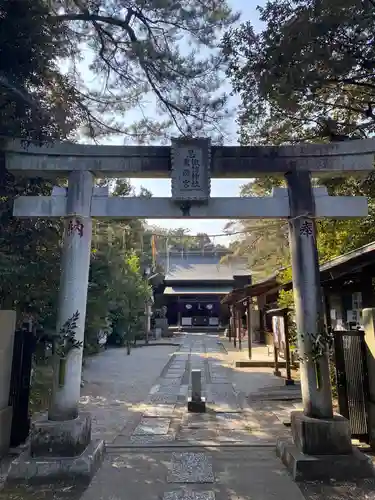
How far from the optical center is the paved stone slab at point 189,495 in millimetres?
3627

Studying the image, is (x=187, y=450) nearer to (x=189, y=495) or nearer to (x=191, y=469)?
(x=191, y=469)

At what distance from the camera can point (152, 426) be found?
6125mm

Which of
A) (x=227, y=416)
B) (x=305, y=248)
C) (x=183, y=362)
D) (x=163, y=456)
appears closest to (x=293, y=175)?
(x=305, y=248)

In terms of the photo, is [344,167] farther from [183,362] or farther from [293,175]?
[183,362]

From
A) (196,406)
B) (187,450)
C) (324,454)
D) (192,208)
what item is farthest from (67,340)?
(196,406)

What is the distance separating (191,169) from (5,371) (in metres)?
3.71

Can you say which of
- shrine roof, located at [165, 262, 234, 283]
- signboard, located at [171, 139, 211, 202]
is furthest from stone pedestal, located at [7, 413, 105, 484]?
shrine roof, located at [165, 262, 234, 283]

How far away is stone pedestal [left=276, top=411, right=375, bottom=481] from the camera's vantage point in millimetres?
4000

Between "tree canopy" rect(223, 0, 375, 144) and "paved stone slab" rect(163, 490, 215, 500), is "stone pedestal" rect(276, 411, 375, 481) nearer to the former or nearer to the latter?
"paved stone slab" rect(163, 490, 215, 500)

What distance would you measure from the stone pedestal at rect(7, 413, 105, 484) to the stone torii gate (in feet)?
0.21

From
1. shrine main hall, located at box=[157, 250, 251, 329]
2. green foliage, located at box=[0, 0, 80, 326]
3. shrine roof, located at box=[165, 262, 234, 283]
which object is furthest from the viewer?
shrine roof, located at box=[165, 262, 234, 283]

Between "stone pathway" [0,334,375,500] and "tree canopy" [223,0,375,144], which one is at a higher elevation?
"tree canopy" [223,0,375,144]

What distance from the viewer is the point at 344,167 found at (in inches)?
194

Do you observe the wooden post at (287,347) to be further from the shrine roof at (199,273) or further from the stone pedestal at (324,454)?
the shrine roof at (199,273)
